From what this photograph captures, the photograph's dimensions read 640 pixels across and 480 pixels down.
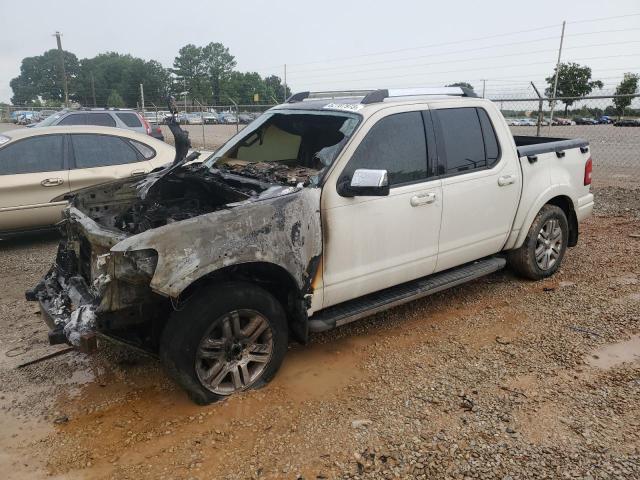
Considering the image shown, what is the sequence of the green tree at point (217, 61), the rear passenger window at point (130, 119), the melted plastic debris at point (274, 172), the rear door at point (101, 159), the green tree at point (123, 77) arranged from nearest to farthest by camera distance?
the melted plastic debris at point (274, 172), the rear door at point (101, 159), the rear passenger window at point (130, 119), the green tree at point (123, 77), the green tree at point (217, 61)

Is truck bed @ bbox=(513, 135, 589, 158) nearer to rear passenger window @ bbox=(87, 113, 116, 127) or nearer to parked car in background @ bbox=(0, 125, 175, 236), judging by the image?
parked car in background @ bbox=(0, 125, 175, 236)

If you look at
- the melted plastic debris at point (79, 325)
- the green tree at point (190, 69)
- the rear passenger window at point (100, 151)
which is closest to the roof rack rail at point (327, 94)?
the melted plastic debris at point (79, 325)

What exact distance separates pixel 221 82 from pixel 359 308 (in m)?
96.7

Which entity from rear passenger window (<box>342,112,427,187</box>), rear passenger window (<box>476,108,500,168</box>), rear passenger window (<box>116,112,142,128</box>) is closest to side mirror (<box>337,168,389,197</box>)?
rear passenger window (<box>342,112,427,187</box>)

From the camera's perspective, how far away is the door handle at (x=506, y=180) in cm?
446

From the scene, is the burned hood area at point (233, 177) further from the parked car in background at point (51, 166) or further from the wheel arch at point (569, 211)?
the wheel arch at point (569, 211)

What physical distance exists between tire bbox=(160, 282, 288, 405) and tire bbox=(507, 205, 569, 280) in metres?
2.84

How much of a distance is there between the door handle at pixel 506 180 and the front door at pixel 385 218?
780mm

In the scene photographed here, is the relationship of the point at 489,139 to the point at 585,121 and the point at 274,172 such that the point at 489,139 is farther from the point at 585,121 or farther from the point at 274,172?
the point at 585,121

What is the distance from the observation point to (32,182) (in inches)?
245

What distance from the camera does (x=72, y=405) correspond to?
329cm

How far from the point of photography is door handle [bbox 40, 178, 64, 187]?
6301mm

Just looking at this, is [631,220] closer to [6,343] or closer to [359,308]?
[359,308]

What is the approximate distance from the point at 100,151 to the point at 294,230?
15.3ft
